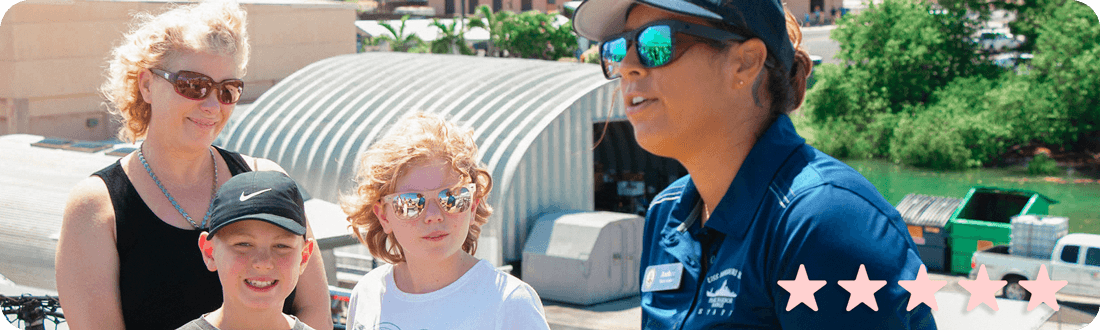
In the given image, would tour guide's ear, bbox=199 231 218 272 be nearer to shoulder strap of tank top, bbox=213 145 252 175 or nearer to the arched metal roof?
shoulder strap of tank top, bbox=213 145 252 175

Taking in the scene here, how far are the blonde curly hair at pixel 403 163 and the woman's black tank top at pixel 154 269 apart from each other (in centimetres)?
48

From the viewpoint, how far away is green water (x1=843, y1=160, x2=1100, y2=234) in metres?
26.7

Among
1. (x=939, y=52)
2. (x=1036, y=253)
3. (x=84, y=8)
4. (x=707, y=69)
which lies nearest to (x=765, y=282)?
(x=707, y=69)

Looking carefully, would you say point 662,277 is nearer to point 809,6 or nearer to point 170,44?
point 170,44

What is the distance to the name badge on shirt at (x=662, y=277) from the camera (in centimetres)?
252

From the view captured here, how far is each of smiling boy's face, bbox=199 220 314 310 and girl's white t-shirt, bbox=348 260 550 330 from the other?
15.4 inches

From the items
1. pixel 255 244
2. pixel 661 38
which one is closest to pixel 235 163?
pixel 255 244

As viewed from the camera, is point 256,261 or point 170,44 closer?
point 256,261

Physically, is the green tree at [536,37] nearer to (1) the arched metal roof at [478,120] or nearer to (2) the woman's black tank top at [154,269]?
(1) the arched metal roof at [478,120]

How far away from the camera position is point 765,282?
7.29ft

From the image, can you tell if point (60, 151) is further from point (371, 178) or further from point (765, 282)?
point (765, 282)

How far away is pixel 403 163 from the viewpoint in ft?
10.5

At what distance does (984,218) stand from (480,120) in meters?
8.91

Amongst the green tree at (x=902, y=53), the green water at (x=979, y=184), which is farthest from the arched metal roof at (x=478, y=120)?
the green tree at (x=902, y=53)
